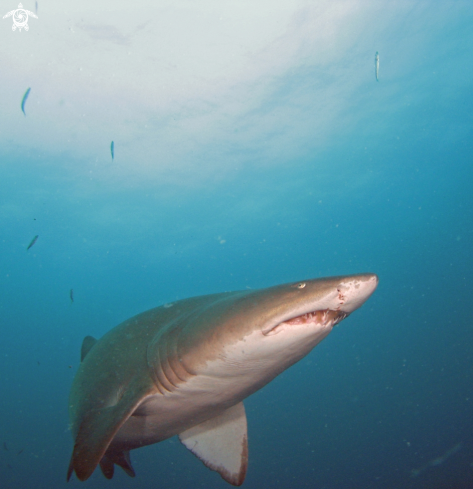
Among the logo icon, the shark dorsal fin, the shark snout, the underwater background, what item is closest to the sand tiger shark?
the shark snout

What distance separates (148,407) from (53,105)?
18.1 metres

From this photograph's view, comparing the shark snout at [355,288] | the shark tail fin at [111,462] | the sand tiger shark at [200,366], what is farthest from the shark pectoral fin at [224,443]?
the shark snout at [355,288]

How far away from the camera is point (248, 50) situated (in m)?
15.6

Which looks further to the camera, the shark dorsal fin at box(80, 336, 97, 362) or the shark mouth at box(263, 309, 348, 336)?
the shark dorsal fin at box(80, 336, 97, 362)

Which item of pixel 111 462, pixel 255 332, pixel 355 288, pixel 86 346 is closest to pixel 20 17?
pixel 86 346

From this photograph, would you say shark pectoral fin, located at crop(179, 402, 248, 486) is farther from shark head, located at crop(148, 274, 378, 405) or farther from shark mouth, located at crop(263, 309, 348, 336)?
shark mouth, located at crop(263, 309, 348, 336)

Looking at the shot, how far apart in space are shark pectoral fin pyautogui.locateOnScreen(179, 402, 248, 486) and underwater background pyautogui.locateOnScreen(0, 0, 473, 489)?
6.86m

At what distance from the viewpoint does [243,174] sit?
87.1ft

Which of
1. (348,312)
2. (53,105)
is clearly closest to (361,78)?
(53,105)

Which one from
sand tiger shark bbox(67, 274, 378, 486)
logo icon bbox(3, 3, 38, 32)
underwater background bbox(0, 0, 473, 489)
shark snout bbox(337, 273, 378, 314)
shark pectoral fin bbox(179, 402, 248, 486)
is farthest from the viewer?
underwater background bbox(0, 0, 473, 489)

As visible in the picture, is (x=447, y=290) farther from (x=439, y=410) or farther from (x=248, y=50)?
(x=248, y=50)

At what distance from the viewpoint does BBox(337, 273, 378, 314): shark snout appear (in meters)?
2.07

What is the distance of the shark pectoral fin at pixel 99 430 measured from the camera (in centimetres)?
231

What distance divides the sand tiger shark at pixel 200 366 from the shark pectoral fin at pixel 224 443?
1cm
